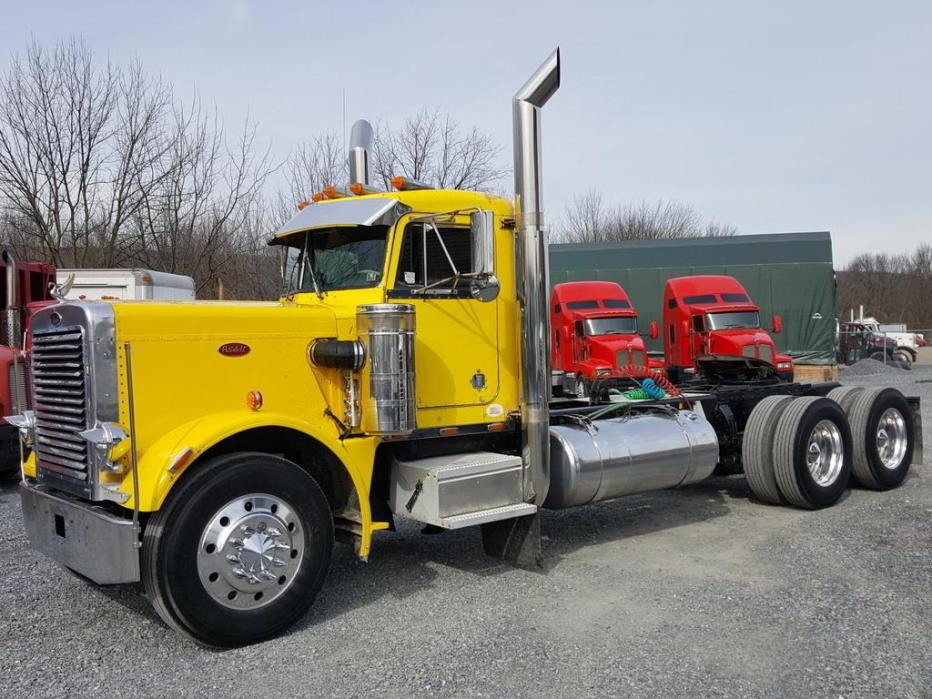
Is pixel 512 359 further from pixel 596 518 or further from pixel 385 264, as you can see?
pixel 596 518

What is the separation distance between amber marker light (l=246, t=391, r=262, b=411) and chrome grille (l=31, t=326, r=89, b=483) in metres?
0.89

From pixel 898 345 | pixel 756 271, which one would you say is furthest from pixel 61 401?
pixel 898 345

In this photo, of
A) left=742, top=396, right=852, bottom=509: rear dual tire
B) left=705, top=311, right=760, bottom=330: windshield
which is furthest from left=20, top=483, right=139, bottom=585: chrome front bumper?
left=705, top=311, right=760, bottom=330: windshield

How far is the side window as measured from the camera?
5766 millimetres

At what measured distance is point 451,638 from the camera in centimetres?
491

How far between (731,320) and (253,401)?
12737 mm

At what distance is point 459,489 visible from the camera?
5719 millimetres

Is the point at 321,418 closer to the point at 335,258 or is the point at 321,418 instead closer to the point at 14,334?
the point at 335,258

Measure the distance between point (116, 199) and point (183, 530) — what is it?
52.1 feet

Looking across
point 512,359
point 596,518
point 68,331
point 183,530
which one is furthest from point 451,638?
point 596,518

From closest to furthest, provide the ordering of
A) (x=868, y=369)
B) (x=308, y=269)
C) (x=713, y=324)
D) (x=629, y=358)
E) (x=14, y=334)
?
(x=308, y=269), (x=14, y=334), (x=713, y=324), (x=629, y=358), (x=868, y=369)

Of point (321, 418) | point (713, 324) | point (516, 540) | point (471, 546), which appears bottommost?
point (471, 546)

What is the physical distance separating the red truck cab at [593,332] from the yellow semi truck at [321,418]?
9315mm

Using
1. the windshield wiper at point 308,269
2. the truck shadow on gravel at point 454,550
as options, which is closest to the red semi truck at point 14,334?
the truck shadow on gravel at point 454,550
